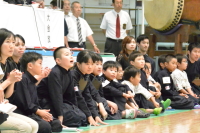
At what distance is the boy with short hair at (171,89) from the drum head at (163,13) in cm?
139

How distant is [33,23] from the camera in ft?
20.9

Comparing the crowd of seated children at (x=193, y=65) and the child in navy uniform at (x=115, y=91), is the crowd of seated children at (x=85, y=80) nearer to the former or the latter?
the child in navy uniform at (x=115, y=91)

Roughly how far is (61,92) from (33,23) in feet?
7.60

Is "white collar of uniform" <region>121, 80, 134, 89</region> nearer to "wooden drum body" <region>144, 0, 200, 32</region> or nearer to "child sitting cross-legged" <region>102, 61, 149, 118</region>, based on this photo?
"child sitting cross-legged" <region>102, 61, 149, 118</region>

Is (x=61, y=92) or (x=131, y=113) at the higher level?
(x=61, y=92)

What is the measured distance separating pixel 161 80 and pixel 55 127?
9.88 feet

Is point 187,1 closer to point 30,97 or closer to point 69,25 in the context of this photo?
point 69,25

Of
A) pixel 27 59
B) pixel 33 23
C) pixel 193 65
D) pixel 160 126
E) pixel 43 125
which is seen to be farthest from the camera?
pixel 193 65

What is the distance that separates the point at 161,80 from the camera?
668 centimetres

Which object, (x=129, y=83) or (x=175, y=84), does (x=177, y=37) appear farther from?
(x=129, y=83)

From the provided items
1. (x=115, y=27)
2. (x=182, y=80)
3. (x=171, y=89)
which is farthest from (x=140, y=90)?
(x=115, y=27)

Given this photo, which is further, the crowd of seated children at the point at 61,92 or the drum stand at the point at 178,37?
the drum stand at the point at 178,37

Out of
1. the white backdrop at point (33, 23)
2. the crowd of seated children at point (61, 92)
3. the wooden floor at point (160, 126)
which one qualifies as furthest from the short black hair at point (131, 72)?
the white backdrop at point (33, 23)

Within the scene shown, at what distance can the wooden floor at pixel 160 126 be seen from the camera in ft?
14.0
